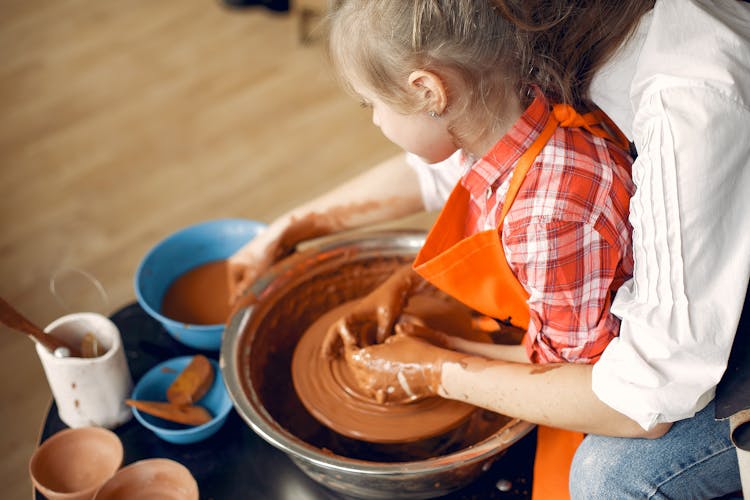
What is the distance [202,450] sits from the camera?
148 centimetres

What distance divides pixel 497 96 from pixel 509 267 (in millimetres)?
280

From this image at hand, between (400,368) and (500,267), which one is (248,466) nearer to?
(400,368)

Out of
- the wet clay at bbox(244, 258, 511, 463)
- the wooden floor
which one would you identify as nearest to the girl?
the wet clay at bbox(244, 258, 511, 463)

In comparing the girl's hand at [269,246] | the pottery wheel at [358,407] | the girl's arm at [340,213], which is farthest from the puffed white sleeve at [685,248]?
the girl's hand at [269,246]

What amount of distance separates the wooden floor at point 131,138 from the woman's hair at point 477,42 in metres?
1.16

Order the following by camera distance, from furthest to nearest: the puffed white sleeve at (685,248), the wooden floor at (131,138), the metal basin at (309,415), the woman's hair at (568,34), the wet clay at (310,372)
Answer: the wooden floor at (131,138) < the wet clay at (310,372) < the metal basin at (309,415) < the woman's hair at (568,34) < the puffed white sleeve at (685,248)

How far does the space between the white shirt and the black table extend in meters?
0.33

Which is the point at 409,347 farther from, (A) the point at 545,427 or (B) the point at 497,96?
(B) the point at 497,96

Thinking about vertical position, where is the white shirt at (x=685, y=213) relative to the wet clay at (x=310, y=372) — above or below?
above

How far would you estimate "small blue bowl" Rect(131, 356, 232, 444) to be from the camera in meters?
1.46

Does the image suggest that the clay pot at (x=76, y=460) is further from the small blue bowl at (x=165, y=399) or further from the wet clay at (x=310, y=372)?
the wet clay at (x=310, y=372)

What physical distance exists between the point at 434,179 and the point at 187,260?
2.00 ft

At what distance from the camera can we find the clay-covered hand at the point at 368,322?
5.13ft

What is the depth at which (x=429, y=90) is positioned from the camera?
1.23 meters
